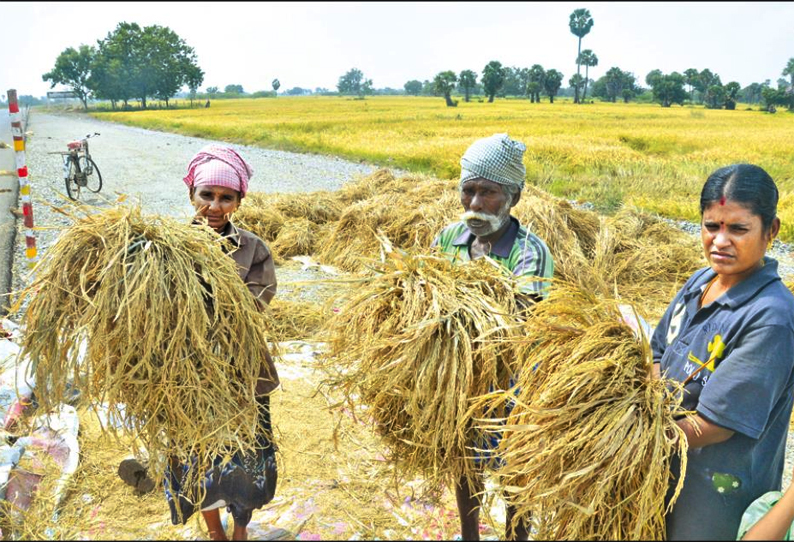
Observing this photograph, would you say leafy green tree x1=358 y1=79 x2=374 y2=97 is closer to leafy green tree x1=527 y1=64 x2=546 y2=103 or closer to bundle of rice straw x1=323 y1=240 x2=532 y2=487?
leafy green tree x1=527 y1=64 x2=546 y2=103

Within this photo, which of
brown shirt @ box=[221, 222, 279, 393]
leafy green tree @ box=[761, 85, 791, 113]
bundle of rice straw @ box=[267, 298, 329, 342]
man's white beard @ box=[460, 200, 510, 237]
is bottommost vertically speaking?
bundle of rice straw @ box=[267, 298, 329, 342]

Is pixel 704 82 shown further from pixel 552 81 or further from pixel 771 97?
pixel 552 81

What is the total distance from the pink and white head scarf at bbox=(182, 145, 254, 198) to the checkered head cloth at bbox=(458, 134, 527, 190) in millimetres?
778

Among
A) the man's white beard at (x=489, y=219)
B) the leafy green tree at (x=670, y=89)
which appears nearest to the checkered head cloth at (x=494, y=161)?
the man's white beard at (x=489, y=219)

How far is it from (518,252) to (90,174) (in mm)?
10721

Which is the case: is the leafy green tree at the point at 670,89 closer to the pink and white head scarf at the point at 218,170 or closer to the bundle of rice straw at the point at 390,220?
the bundle of rice straw at the point at 390,220

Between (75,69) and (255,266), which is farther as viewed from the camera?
(75,69)

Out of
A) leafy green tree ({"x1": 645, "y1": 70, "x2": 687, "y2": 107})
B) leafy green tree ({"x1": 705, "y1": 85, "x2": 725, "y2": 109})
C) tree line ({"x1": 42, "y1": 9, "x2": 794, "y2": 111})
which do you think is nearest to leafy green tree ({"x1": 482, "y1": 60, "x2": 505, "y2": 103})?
tree line ({"x1": 42, "y1": 9, "x2": 794, "y2": 111})

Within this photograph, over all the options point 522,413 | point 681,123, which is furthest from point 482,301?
point 681,123

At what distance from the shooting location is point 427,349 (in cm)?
160

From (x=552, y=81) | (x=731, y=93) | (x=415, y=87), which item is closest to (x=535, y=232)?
(x=731, y=93)

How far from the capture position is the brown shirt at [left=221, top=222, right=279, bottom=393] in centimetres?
194

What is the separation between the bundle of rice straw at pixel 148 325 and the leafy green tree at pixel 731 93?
1645 inches

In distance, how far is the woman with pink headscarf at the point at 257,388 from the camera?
1.91 meters
